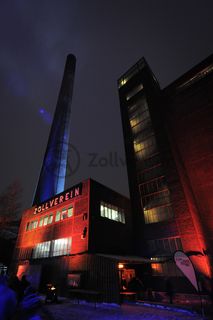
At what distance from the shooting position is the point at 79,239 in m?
17.6

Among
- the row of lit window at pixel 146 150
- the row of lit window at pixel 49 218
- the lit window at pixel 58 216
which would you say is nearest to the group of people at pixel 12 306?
the row of lit window at pixel 49 218

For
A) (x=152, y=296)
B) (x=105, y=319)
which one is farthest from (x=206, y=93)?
(x=105, y=319)

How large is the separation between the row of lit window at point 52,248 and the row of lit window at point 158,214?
9.22 m

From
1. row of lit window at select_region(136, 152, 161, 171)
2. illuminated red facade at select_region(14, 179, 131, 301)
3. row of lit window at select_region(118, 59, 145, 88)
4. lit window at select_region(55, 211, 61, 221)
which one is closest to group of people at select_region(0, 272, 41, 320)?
illuminated red facade at select_region(14, 179, 131, 301)

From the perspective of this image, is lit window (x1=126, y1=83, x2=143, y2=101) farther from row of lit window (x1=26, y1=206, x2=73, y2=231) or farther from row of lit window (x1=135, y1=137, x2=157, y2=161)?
row of lit window (x1=26, y1=206, x2=73, y2=231)

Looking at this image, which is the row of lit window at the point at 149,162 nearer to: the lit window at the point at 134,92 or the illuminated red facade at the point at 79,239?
the illuminated red facade at the point at 79,239

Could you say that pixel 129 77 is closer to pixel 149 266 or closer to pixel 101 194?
pixel 101 194

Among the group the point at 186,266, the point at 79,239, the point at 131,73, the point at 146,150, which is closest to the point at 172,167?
the point at 146,150

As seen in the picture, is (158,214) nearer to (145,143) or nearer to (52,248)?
(145,143)

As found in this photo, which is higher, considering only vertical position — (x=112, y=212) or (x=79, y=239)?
(x=112, y=212)

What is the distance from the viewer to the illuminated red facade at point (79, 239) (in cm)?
1526

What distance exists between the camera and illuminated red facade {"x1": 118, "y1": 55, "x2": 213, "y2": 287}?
55.5 ft

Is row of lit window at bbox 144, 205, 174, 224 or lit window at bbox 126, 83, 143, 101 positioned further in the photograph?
lit window at bbox 126, 83, 143, 101

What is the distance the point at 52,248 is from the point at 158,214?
13068 millimetres
